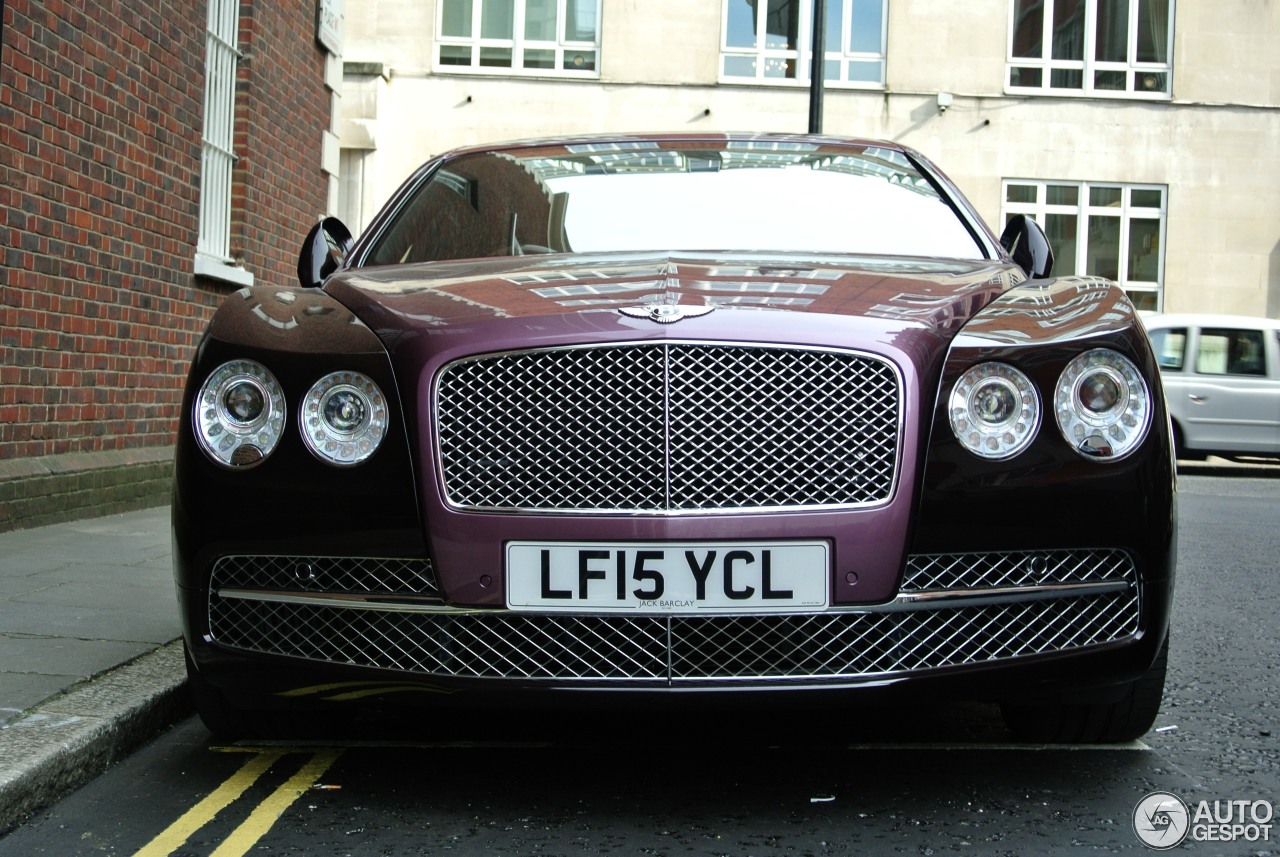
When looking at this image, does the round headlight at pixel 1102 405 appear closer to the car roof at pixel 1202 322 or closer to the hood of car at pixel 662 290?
the hood of car at pixel 662 290

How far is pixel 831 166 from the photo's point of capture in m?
4.95

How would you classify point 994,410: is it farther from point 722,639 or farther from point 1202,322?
point 1202,322

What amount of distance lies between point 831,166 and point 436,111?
20972 mm

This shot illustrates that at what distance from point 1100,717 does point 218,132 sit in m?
8.49

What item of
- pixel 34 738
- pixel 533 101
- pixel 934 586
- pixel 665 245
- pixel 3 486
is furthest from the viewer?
pixel 533 101

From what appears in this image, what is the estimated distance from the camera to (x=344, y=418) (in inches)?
130

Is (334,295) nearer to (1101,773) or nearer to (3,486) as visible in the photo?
(1101,773)

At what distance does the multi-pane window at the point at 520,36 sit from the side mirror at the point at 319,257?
2089 centimetres

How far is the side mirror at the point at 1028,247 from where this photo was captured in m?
4.48

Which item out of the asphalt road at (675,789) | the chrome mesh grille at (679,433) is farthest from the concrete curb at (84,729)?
the chrome mesh grille at (679,433)

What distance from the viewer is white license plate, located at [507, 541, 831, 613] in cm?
309

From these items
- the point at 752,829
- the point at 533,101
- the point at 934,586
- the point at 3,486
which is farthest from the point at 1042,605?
the point at 533,101

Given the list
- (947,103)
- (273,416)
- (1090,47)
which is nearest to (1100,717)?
(273,416)
